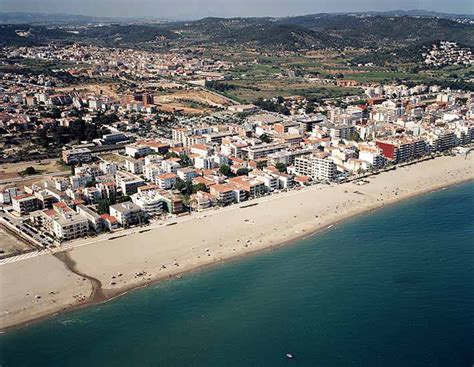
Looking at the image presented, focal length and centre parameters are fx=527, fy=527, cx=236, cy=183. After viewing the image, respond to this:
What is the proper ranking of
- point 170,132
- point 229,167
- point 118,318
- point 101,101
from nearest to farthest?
point 118,318
point 229,167
point 170,132
point 101,101

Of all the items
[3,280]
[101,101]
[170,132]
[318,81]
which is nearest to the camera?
[3,280]

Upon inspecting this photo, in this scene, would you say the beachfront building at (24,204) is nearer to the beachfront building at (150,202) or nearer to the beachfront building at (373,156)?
the beachfront building at (150,202)

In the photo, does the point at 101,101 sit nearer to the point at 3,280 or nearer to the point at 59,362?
the point at 3,280

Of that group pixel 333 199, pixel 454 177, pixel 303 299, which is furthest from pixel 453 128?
pixel 303 299

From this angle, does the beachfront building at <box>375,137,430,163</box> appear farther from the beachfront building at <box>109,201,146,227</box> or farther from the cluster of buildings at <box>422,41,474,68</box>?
the cluster of buildings at <box>422,41,474,68</box>

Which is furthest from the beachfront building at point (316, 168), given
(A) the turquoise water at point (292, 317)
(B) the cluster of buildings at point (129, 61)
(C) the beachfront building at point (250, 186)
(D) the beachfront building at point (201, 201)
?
(B) the cluster of buildings at point (129, 61)

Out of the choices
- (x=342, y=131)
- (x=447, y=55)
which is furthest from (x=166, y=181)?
(x=447, y=55)

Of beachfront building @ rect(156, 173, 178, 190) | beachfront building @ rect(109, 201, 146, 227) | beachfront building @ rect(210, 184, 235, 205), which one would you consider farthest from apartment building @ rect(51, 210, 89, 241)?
beachfront building @ rect(210, 184, 235, 205)
